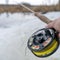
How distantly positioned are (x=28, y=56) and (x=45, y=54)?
28.2 inches

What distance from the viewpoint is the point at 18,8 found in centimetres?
532

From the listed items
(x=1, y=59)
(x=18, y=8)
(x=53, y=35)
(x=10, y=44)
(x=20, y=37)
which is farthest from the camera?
(x=18, y=8)

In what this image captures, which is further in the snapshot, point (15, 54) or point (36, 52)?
point (15, 54)

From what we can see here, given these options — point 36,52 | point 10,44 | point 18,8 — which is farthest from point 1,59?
point 18,8

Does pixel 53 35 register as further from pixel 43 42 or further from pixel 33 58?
pixel 33 58

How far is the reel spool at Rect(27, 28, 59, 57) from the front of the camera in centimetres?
79

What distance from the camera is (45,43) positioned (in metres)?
0.80

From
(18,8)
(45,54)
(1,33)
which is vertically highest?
(45,54)

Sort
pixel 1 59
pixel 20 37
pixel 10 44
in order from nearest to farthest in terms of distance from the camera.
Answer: pixel 1 59
pixel 10 44
pixel 20 37

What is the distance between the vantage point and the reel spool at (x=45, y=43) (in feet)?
2.59

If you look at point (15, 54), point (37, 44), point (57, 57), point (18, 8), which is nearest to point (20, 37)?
point (15, 54)

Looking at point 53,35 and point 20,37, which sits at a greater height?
point 53,35

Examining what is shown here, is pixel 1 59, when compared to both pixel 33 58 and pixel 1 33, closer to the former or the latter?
pixel 33 58

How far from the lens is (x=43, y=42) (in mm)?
812
